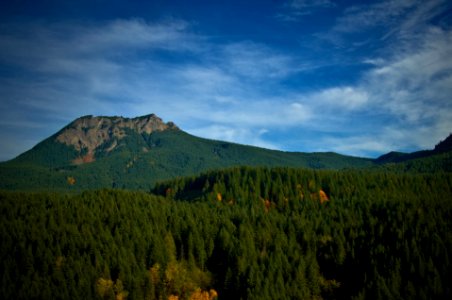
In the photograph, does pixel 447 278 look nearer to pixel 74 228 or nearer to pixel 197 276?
pixel 197 276

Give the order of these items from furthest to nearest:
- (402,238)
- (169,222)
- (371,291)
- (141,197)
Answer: (141,197) → (169,222) → (402,238) → (371,291)

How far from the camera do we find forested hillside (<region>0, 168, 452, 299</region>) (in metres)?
120

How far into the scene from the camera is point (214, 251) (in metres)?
152

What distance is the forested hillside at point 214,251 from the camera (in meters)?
120

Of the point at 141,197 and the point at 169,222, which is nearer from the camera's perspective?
the point at 169,222

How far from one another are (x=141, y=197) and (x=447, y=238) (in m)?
139

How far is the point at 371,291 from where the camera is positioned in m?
119

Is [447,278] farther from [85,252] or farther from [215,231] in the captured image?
[85,252]

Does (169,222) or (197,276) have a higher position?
(169,222)

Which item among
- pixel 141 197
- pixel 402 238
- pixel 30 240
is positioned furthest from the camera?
pixel 141 197

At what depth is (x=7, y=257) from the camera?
416ft

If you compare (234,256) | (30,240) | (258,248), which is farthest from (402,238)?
(30,240)

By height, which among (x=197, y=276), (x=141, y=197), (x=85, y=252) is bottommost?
(x=197, y=276)

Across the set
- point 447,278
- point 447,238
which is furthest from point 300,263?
point 447,238
